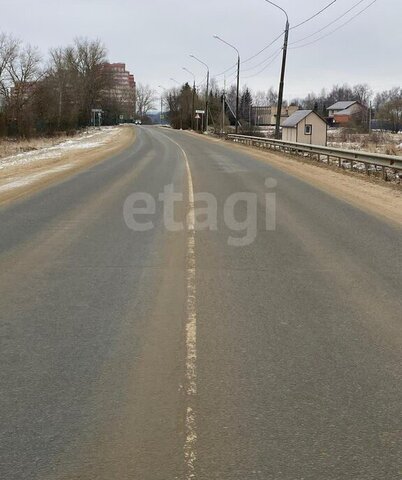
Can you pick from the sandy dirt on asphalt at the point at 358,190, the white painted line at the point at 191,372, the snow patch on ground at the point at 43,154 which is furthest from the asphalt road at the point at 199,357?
the snow patch on ground at the point at 43,154

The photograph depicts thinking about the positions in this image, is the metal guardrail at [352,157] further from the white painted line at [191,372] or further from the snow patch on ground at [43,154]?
the snow patch on ground at [43,154]

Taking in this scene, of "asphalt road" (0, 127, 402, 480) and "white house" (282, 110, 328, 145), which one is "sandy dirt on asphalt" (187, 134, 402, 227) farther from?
"white house" (282, 110, 328, 145)

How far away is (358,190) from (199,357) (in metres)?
12.1

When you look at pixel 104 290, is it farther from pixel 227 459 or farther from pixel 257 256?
pixel 227 459

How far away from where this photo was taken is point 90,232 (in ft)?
29.4

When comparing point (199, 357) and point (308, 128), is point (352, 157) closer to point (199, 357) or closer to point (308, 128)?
point (199, 357)

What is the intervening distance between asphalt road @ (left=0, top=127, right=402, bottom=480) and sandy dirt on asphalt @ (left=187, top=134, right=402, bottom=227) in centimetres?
322

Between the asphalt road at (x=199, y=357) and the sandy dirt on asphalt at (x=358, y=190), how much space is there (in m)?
3.22

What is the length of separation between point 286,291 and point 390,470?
3115 mm

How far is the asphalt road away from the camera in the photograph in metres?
2.94

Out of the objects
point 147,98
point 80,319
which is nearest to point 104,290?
point 80,319

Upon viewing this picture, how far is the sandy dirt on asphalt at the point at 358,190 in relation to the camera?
11.8m

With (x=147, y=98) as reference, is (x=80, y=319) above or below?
below

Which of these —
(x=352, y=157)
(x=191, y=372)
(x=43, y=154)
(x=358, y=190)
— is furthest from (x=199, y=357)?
(x=43, y=154)
